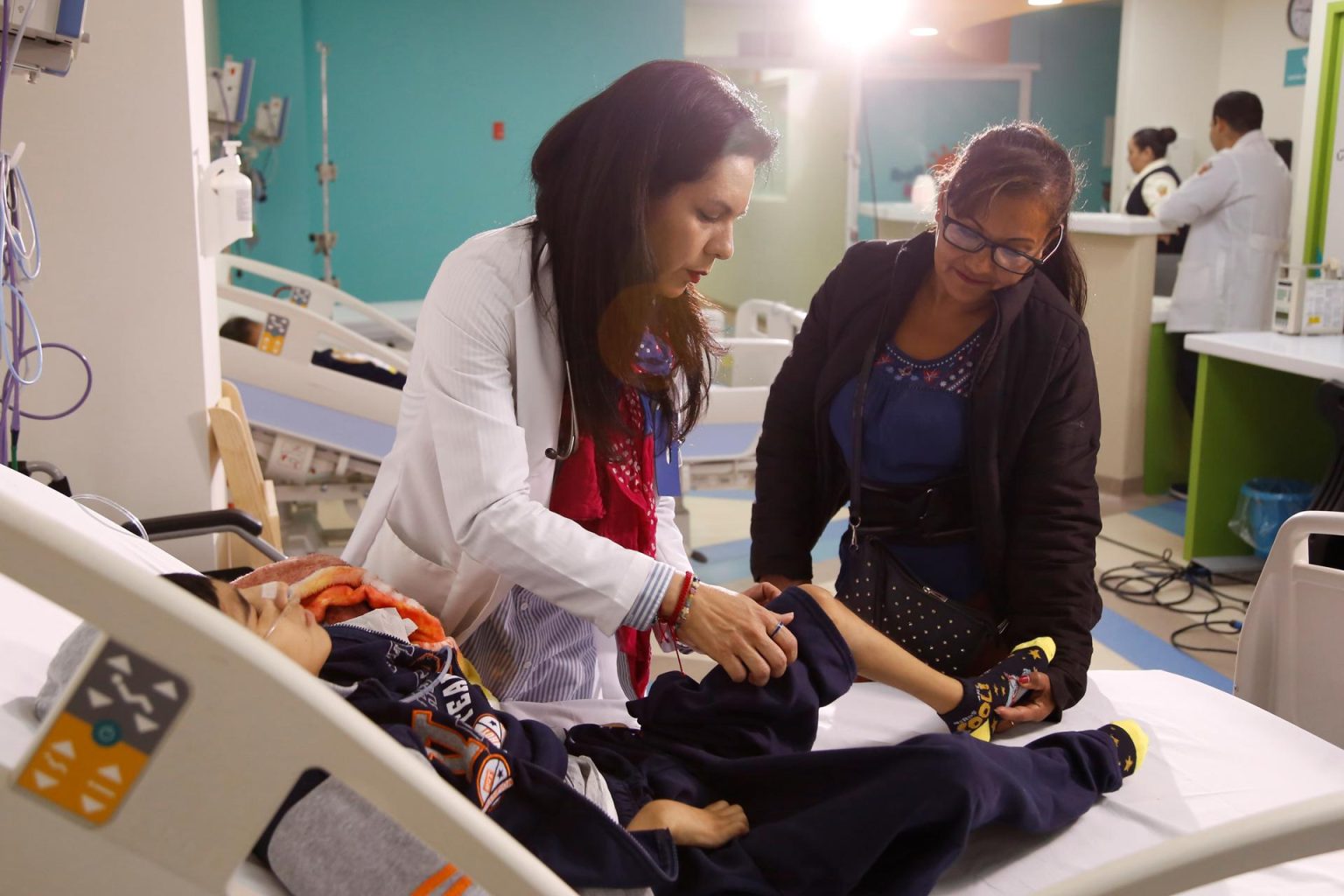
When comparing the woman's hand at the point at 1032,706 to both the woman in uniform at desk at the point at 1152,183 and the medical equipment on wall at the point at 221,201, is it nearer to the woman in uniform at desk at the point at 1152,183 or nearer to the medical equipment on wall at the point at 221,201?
the medical equipment on wall at the point at 221,201

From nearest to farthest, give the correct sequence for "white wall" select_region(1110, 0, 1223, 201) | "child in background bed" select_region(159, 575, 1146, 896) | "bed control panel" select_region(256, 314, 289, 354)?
"child in background bed" select_region(159, 575, 1146, 896), "bed control panel" select_region(256, 314, 289, 354), "white wall" select_region(1110, 0, 1223, 201)

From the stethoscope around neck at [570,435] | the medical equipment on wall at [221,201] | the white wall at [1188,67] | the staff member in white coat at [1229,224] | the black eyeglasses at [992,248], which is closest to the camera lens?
the stethoscope around neck at [570,435]

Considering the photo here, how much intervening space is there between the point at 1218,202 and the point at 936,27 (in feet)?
7.18

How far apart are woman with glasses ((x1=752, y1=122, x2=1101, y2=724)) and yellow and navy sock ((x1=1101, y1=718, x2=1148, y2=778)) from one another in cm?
11

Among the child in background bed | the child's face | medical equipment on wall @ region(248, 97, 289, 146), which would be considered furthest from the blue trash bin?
medical equipment on wall @ region(248, 97, 289, 146)

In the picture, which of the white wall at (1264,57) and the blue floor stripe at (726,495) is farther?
the white wall at (1264,57)

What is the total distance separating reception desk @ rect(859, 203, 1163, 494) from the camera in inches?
188

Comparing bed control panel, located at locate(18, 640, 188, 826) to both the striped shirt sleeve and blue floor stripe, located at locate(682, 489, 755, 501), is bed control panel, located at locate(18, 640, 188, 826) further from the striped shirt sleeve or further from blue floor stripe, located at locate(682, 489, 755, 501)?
blue floor stripe, located at locate(682, 489, 755, 501)

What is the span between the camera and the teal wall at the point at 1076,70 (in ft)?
34.0

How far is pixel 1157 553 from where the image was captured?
4.34m

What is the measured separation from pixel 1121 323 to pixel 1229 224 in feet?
2.52

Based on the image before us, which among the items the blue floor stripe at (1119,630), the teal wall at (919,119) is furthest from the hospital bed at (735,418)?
the teal wall at (919,119)

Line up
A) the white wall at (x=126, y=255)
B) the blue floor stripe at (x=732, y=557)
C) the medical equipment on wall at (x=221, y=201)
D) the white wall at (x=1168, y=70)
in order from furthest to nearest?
the white wall at (x=1168, y=70) → the blue floor stripe at (x=732, y=557) → the medical equipment on wall at (x=221, y=201) → the white wall at (x=126, y=255)

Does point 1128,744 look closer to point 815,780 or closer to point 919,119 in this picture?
point 815,780
